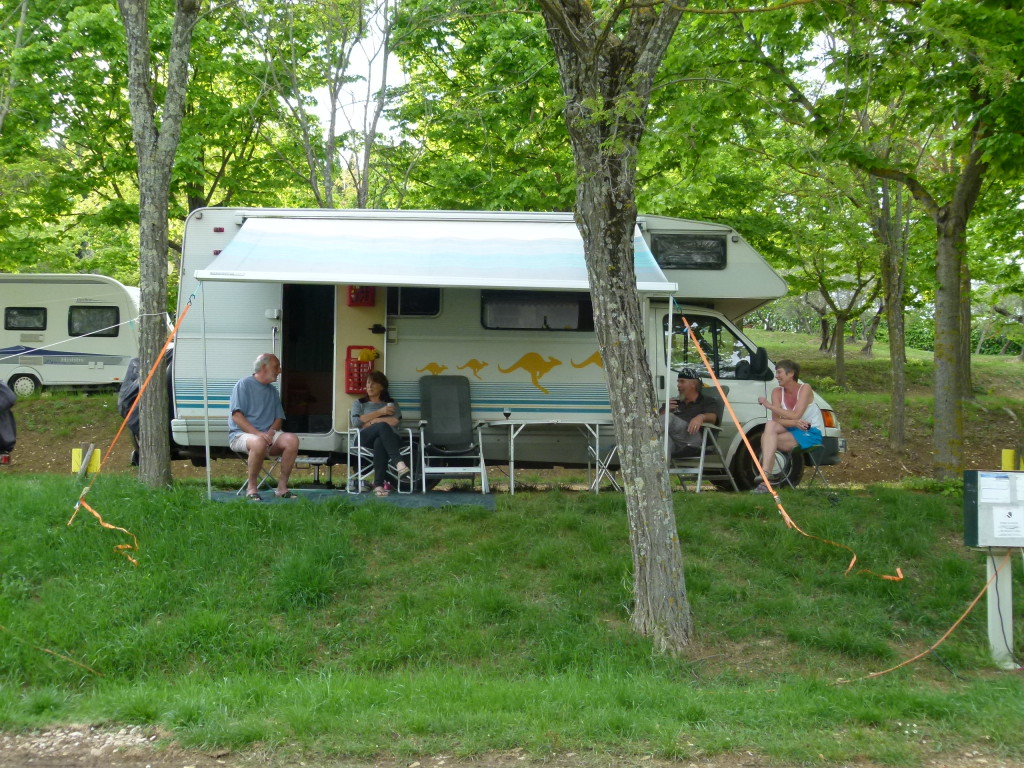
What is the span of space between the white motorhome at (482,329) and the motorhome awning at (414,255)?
1.3 inches

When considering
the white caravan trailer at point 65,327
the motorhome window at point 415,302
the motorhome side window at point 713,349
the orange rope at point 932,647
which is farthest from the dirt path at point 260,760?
the white caravan trailer at point 65,327

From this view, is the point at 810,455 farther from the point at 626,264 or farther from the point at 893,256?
the point at 893,256

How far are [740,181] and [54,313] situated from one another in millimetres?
13772

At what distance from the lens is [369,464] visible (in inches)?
369

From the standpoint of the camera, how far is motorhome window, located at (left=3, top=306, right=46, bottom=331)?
19.6 metres

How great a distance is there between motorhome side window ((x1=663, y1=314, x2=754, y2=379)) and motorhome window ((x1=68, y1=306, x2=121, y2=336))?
13800 mm

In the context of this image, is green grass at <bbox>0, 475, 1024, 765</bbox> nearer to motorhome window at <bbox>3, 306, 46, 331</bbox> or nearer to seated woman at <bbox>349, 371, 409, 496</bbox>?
seated woman at <bbox>349, 371, 409, 496</bbox>

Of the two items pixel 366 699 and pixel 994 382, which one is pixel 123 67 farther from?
pixel 994 382

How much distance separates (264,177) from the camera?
57.1ft

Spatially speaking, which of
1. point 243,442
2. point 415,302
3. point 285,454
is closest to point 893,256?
point 415,302

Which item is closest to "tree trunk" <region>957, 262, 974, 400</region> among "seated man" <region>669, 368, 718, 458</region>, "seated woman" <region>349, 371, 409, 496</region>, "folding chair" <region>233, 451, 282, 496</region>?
"seated man" <region>669, 368, 718, 458</region>

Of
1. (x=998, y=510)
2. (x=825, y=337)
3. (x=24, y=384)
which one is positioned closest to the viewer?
(x=998, y=510)

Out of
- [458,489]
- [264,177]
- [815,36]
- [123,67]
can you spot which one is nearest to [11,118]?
[123,67]

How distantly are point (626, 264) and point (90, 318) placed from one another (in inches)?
662
